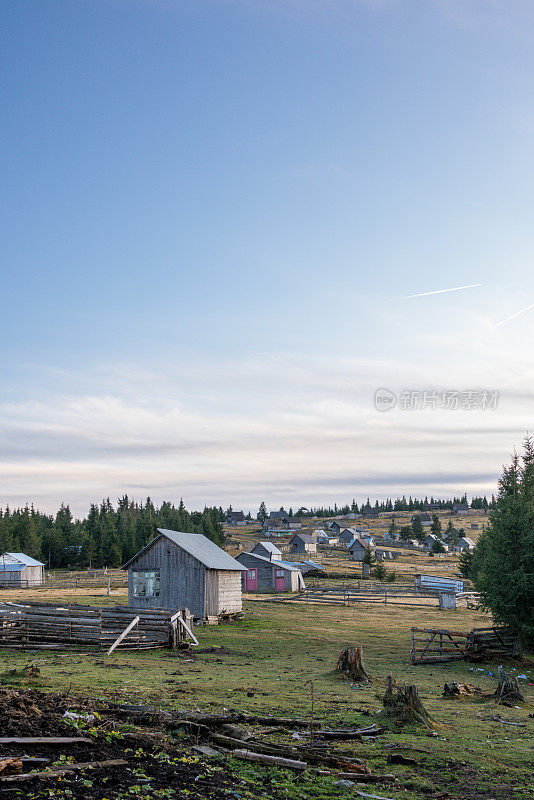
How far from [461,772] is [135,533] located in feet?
376

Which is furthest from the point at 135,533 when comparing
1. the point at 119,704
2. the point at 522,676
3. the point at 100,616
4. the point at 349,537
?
the point at 119,704

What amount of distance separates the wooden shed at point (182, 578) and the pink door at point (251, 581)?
30143mm

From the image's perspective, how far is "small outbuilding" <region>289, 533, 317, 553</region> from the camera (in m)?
127

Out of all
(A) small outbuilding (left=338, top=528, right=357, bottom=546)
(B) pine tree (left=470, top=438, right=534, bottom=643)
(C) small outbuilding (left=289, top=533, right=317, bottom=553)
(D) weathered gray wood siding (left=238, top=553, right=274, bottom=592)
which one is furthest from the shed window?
(A) small outbuilding (left=338, top=528, right=357, bottom=546)

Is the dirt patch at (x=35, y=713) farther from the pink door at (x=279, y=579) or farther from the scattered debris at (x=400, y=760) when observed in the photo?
the pink door at (x=279, y=579)

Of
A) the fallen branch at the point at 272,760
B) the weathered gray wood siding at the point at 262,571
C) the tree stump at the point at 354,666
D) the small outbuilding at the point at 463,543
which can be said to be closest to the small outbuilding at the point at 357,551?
the small outbuilding at the point at 463,543

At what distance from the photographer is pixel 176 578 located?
3994 centimetres

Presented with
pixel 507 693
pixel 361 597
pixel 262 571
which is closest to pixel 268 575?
pixel 262 571

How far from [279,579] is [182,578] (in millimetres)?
34843

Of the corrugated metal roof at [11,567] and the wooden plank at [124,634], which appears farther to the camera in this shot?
the corrugated metal roof at [11,567]

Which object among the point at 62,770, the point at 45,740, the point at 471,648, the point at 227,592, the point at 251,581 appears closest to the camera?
the point at 62,770

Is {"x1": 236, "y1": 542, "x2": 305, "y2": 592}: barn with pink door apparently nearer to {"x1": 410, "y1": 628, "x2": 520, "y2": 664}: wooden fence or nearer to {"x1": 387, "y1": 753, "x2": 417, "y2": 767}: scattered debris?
{"x1": 410, "y1": 628, "x2": 520, "y2": 664}: wooden fence

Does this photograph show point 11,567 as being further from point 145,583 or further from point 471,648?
point 471,648

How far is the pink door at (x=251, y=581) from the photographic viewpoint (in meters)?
72.6
